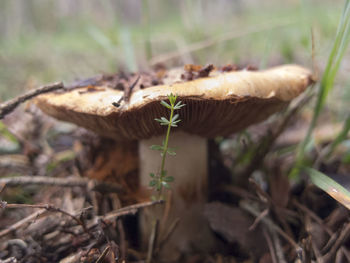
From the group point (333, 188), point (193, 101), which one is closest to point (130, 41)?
point (193, 101)

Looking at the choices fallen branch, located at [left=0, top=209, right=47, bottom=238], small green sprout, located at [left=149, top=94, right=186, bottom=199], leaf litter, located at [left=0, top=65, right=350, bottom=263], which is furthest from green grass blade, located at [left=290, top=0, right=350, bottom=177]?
fallen branch, located at [left=0, top=209, right=47, bottom=238]

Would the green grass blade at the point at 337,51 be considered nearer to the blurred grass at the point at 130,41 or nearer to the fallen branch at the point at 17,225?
the blurred grass at the point at 130,41

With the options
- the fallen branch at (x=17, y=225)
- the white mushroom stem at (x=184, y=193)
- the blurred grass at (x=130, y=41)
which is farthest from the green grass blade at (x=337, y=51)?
the fallen branch at (x=17, y=225)

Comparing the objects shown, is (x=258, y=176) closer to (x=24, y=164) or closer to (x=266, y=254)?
(x=266, y=254)

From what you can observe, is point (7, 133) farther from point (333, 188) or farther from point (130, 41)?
point (333, 188)

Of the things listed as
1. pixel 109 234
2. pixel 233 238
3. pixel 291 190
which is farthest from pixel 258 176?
pixel 109 234
